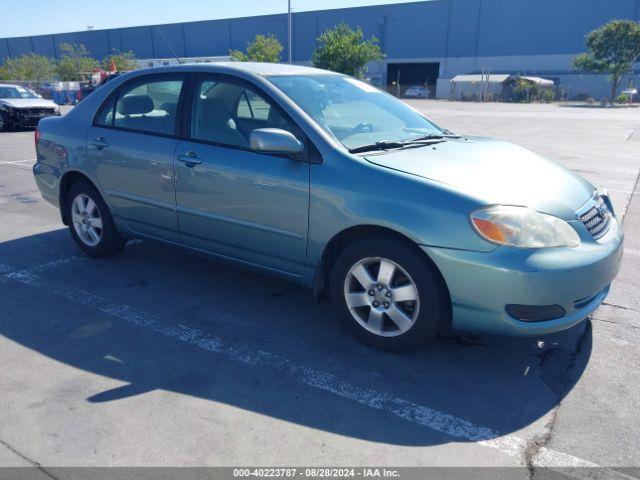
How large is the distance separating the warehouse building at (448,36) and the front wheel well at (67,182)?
5943 centimetres

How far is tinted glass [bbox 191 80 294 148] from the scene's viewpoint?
3953mm

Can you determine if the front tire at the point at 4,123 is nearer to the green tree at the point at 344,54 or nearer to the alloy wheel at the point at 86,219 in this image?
the alloy wheel at the point at 86,219

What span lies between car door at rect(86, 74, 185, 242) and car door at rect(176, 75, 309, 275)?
0.50ft

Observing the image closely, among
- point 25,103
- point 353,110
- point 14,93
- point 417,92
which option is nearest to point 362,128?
point 353,110

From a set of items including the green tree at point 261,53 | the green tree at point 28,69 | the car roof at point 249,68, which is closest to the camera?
the car roof at point 249,68

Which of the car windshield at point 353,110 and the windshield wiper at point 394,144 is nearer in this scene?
the windshield wiper at point 394,144

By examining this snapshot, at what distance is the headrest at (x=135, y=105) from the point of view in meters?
4.55

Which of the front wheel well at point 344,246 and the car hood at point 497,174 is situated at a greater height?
the car hood at point 497,174

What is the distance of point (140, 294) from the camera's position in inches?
172

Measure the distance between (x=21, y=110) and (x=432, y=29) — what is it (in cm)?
5498

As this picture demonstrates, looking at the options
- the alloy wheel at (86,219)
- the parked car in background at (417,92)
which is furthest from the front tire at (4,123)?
the parked car in background at (417,92)

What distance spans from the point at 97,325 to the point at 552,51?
65.3 m

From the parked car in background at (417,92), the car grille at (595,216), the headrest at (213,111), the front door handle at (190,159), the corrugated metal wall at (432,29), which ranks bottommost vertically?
the parked car in background at (417,92)

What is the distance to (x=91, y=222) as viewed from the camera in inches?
198
